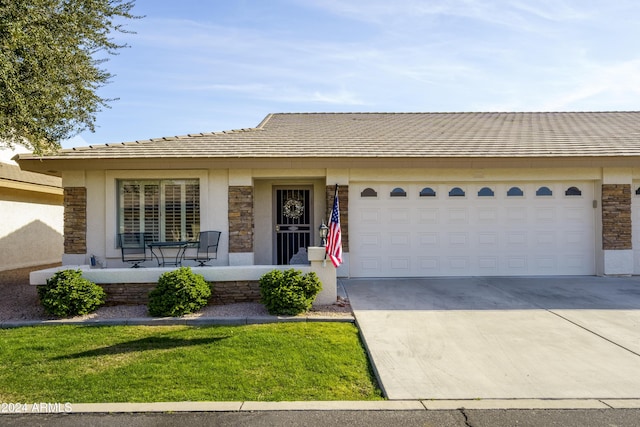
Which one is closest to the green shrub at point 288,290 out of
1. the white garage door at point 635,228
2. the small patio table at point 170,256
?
the small patio table at point 170,256

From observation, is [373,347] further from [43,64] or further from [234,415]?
[43,64]

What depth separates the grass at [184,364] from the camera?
169 inches

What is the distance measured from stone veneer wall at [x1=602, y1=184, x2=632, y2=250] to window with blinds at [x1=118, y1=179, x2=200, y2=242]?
1033cm

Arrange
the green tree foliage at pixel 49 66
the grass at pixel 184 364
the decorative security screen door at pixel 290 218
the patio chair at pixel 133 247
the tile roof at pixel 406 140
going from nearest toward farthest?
the grass at pixel 184 364 → the green tree foliage at pixel 49 66 → the tile roof at pixel 406 140 → the patio chair at pixel 133 247 → the decorative security screen door at pixel 290 218

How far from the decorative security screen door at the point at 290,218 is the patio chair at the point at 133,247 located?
3.41 meters

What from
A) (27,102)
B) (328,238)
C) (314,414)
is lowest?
(314,414)

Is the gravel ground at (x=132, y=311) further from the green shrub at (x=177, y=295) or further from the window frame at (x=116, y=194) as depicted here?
the window frame at (x=116, y=194)

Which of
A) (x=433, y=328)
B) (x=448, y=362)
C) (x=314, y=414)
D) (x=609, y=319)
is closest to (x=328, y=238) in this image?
(x=433, y=328)

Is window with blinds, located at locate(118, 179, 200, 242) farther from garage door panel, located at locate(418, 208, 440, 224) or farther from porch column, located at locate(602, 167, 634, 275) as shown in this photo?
porch column, located at locate(602, 167, 634, 275)

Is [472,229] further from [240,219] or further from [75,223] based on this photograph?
[75,223]

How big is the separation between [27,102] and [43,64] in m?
0.74

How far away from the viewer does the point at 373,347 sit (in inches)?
218

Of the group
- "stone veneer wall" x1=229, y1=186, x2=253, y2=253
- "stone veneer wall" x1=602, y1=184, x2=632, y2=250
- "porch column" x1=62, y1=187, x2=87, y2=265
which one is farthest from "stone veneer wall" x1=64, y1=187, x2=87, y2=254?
"stone veneer wall" x1=602, y1=184, x2=632, y2=250

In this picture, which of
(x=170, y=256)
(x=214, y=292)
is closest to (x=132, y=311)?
(x=214, y=292)
